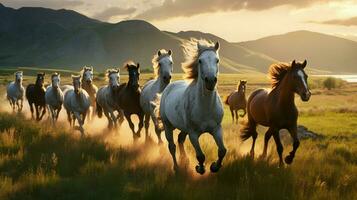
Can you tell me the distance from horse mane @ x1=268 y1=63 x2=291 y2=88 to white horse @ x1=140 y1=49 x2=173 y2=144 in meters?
2.91

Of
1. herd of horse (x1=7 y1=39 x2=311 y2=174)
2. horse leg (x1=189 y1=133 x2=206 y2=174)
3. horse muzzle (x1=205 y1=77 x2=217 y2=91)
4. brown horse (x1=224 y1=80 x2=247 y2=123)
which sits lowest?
brown horse (x1=224 y1=80 x2=247 y2=123)

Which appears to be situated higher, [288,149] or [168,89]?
[168,89]

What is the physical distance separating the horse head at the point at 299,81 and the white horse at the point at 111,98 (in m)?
7.52

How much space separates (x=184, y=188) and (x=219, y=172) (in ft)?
4.05

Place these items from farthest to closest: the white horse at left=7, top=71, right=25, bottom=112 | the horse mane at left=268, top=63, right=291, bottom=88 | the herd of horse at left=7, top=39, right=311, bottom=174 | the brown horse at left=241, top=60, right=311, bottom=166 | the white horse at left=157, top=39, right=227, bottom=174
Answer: the white horse at left=7, top=71, right=25, bottom=112
the horse mane at left=268, top=63, right=291, bottom=88
the brown horse at left=241, top=60, right=311, bottom=166
the herd of horse at left=7, top=39, right=311, bottom=174
the white horse at left=157, top=39, right=227, bottom=174

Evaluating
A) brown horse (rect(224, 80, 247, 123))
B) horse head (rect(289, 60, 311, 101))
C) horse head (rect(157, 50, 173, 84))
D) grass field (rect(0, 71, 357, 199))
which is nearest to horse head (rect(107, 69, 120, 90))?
horse head (rect(157, 50, 173, 84))

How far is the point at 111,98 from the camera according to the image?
17312 millimetres

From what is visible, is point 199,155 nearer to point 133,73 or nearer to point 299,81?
point 299,81

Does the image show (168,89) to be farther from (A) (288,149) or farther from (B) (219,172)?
(A) (288,149)

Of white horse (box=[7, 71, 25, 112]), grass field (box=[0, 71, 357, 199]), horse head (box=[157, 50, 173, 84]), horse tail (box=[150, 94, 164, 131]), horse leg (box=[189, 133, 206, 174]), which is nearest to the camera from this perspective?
grass field (box=[0, 71, 357, 199])

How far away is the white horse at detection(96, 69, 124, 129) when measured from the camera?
16.6 meters

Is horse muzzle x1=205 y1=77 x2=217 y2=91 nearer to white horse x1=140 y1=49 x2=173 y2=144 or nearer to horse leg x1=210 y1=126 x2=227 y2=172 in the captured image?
horse leg x1=210 y1=126 x2=227 y2=172

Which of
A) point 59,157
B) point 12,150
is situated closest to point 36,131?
point 12,150

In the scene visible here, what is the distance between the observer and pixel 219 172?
865 cm
